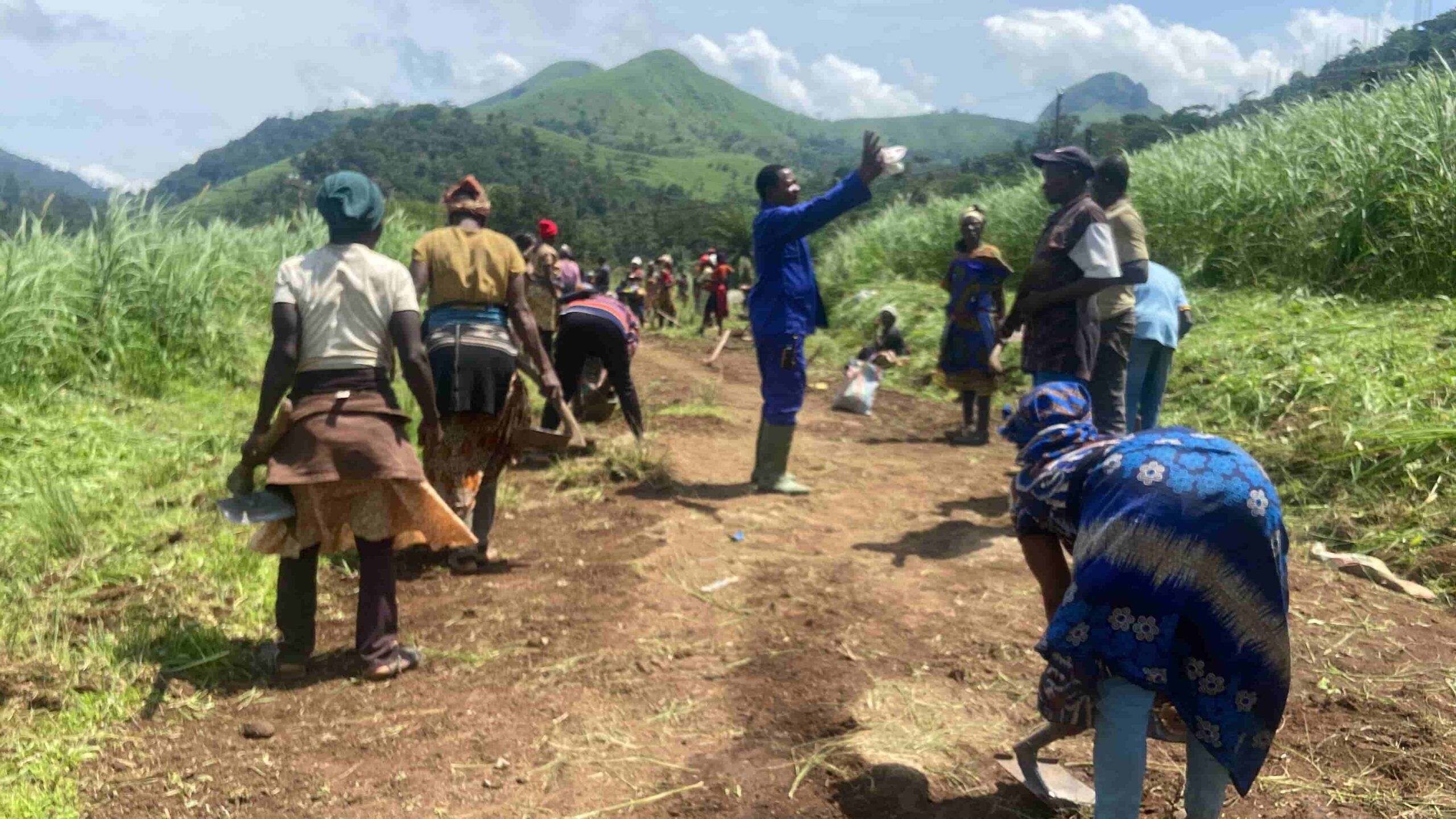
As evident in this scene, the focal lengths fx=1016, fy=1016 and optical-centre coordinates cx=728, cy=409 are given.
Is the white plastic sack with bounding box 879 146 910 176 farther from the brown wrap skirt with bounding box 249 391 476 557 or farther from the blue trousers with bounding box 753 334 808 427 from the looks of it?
the brown wrap skirt with bounding box 249 391 476 557

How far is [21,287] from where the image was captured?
22.1ft

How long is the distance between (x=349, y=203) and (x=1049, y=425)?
90.6 inches

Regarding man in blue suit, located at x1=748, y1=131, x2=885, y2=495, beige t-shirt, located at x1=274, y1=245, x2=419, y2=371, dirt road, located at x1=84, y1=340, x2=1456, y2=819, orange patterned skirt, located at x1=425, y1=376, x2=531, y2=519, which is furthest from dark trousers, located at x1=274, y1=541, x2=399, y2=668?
man in blue suit, located at x1=748, y1=131, x2=885, y2=495

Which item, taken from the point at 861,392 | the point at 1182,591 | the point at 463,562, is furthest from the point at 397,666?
the point at 861,392

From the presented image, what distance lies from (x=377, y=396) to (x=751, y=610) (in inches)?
65.3

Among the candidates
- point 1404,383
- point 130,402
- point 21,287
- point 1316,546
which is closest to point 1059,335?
point 1316,546

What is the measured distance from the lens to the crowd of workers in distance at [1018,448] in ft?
6.46

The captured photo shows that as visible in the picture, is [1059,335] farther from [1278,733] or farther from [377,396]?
[377,396]

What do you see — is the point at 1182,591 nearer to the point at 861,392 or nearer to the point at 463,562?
the point at 463,562

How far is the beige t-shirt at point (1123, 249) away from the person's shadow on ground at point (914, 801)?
2.63 meters

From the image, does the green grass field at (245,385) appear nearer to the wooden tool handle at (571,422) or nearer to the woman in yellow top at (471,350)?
the woman in yellow top at (471,350)

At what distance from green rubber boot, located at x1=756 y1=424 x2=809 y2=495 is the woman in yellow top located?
1589 mm

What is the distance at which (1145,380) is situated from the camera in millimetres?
5438

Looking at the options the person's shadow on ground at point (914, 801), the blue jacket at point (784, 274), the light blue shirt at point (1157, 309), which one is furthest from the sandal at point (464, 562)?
the light blue shirt at point (1157, 309)
